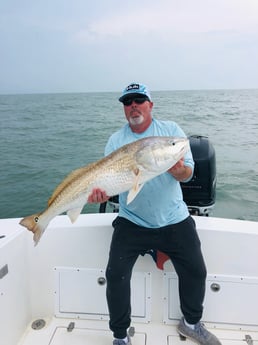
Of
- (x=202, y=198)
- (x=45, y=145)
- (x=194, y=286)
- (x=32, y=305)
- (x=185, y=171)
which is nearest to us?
(x=185, y=171)

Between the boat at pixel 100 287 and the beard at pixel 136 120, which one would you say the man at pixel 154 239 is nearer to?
the beard at pixel 136 120

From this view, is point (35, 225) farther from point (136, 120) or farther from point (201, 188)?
point (201, 188)

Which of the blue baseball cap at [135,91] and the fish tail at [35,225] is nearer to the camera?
the fish tail at [35,225]

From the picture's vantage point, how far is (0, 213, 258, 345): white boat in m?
3.03

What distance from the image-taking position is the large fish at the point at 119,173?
2336 millimetres

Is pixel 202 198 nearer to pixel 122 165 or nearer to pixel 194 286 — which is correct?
pixel 194 286

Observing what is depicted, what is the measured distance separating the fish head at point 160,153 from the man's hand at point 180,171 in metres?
0.15

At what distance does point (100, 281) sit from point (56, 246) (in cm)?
52

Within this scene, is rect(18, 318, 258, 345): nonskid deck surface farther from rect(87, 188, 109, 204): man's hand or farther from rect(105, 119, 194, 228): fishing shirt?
rect(87, 188, 109, 204): man's hand

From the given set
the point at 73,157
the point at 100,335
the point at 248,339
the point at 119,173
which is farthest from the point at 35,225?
the point at 73,157

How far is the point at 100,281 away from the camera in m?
3.19

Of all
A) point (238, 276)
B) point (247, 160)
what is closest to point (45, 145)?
point (247, 160)

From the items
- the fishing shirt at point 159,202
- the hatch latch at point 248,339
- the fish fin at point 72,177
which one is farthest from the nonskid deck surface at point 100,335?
the fish fin at point 72,177

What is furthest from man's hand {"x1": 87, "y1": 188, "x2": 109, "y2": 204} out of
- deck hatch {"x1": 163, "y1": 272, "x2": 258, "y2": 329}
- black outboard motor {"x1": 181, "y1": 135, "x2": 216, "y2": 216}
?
black outboard motor {"x1": 181, "y1": 135, "x2": 216, "y2": 216}
